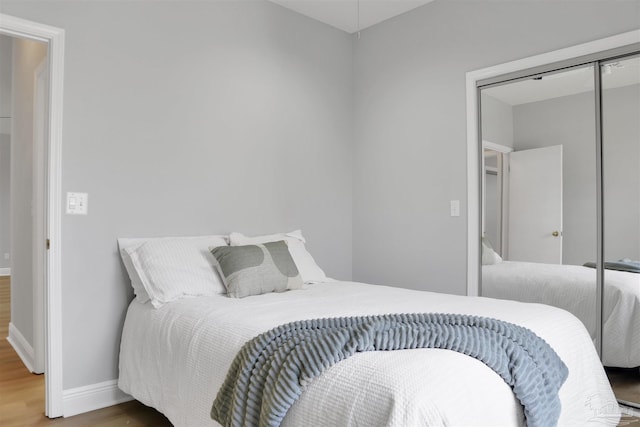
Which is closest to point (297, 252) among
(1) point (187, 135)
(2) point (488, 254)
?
(1) point (187, 135)

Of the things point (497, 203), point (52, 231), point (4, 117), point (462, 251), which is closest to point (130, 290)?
point (52, 231)

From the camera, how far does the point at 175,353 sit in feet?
6.74

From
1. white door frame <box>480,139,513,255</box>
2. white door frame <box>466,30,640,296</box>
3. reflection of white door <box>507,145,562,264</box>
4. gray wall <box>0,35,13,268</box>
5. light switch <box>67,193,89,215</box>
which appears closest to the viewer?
light switch <box>67,193,89,215</box>

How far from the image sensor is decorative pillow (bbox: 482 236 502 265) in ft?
10.1

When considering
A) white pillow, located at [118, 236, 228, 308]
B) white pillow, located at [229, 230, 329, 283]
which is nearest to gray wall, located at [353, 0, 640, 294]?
white pillow, located at [229, 230, 329, 283]

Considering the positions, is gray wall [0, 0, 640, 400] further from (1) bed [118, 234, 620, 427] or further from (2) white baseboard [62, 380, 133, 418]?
(1) bed [118, 234, 620, 427]

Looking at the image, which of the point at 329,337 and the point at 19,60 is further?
the point at 19,60

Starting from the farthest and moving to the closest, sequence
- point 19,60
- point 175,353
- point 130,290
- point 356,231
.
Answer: point 356,231, point 19,60, point 130,290, point 175,353

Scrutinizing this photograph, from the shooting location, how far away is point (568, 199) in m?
2.76

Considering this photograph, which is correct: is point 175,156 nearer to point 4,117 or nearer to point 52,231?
point 52,231

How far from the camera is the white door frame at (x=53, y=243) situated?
7.92ft

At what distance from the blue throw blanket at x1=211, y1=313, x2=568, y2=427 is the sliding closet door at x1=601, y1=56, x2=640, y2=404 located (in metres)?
1.26

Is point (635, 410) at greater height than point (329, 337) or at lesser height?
lesser

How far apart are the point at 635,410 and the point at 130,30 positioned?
3.50m
